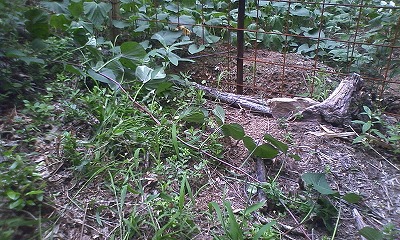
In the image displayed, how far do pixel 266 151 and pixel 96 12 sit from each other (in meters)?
1.73

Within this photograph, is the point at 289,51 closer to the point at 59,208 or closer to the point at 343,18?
the point at 343,18

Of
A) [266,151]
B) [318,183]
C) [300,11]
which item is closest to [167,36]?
[300,11]

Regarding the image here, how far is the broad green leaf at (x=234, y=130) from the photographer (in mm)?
2244

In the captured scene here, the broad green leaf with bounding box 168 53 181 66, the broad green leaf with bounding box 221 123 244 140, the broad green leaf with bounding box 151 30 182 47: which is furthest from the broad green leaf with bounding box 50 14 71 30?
the broad green leaf with bounding box 221 123 244 140

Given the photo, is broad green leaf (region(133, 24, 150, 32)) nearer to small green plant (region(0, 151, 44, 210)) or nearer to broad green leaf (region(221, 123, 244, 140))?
broad green leaf (region(221, 123, 244, 140))

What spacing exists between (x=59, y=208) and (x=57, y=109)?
746 millimetres

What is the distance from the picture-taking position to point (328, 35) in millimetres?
3971

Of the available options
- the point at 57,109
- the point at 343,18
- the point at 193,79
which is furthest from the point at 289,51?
the point at 57,109

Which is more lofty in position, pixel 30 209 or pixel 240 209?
pixel 30 209

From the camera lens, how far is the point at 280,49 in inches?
148

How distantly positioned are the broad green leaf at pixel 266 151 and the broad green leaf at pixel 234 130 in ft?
0.37

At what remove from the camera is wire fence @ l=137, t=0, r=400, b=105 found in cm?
315

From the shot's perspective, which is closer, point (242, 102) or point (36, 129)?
point (36, 129)

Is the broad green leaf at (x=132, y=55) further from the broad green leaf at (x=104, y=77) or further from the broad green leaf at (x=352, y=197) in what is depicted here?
the broad green leaf at (x=352, y=197)
